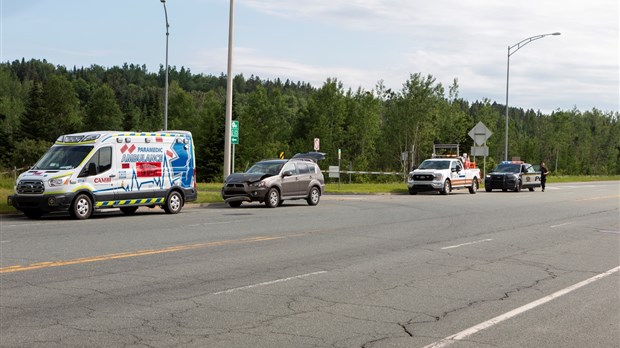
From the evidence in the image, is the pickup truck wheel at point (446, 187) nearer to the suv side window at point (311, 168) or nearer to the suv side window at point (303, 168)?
the suv side window at point (311, 168)

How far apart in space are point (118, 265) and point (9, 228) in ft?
23.4

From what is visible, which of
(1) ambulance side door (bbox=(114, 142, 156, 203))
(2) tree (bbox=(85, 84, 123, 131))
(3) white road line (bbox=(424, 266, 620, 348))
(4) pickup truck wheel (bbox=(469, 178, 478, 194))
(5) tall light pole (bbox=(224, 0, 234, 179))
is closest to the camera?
(3) white road line (bbox=(424, 266, 620, 348))

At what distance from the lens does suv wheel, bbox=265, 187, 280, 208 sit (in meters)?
25.9

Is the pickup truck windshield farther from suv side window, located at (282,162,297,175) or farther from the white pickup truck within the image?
suv side window, located at (282,162,297,175)

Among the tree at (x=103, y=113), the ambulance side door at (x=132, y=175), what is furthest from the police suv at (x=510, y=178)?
the tree at (x=103, y=113)

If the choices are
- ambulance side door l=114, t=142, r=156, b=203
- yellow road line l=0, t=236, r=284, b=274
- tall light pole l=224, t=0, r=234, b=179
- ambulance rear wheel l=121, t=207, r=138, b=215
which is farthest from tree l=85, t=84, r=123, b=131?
yellow road line l=0, t=236, r=284, b=274

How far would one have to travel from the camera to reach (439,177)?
122 feet

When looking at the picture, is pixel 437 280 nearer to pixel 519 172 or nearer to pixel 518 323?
pixel 518 323

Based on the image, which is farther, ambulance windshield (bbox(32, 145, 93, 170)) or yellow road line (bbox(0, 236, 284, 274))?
ambulance windshield (bbox(32, 145, 93, 170))

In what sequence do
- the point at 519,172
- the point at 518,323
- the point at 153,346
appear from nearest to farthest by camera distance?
1. the point at 153,346
2. the point at 518,323
3. the point at 519,172

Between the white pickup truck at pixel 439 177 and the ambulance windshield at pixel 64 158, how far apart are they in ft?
67.2

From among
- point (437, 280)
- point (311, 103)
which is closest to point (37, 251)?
point (437, 280)

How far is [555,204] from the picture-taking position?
2984cm

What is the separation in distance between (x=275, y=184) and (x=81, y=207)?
25.7 ft
